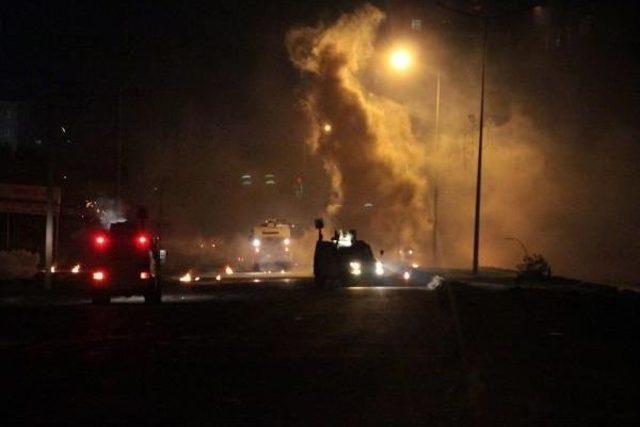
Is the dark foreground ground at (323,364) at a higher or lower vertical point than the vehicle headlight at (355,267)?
lower

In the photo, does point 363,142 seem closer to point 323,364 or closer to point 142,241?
point 142,241

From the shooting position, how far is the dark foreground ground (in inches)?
472

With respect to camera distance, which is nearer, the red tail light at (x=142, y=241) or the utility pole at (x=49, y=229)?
the red tail light at (x=142, y=241)

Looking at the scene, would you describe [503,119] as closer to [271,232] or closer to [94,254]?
[271,232]

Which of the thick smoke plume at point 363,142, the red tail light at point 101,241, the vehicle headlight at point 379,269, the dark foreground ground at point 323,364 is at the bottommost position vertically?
the dark foreground ground at point 323,364

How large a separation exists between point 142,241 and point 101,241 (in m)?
1.15

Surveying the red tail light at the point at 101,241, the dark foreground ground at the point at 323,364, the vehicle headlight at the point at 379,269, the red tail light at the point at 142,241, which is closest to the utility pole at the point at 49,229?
the red tail light at the point at 101,241

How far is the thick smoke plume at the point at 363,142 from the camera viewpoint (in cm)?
7231

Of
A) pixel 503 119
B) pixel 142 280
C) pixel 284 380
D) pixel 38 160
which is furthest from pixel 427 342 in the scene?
pixel 503 119

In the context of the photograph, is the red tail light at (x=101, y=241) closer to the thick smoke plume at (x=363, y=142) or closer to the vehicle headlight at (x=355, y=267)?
the vehicle headlight at (x=355, y=267)

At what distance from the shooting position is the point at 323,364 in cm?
1636

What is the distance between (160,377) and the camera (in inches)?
583

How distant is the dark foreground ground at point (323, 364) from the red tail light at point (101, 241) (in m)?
2.08

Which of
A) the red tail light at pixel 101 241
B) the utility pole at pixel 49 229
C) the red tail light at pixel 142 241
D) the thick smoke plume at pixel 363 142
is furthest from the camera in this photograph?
the thick smoke plume at pixel 363 142
